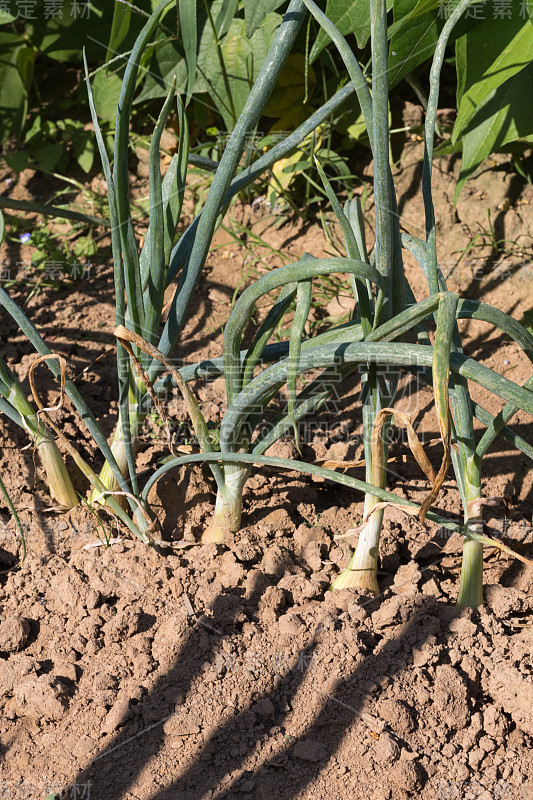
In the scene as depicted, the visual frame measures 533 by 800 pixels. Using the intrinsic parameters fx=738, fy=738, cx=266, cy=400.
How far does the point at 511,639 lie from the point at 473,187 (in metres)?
1.33

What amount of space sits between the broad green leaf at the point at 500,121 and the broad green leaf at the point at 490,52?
0.24 ft

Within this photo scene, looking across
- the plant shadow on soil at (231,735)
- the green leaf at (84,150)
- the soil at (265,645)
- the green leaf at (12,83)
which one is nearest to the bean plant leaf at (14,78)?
the green leaf at (12,83)

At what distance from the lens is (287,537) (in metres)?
1.45

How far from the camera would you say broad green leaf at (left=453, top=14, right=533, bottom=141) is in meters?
1.50

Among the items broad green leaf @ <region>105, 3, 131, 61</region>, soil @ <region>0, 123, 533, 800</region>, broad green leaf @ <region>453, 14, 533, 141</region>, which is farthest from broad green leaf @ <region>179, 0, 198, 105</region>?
soil @ <region>0, 123, 533, 800</region>

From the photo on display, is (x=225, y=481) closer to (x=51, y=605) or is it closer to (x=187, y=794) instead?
(x=51, y=605)

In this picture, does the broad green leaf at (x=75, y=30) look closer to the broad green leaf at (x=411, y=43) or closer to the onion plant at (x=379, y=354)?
the broad green leaf at (x=411, y=43)

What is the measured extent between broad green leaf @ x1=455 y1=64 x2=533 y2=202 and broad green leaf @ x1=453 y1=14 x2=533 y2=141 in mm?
74

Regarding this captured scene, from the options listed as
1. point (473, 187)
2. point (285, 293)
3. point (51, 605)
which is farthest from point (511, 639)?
point (473, 187)

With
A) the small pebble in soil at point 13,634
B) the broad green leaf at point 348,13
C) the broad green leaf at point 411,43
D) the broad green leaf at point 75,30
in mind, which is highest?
the broad green leaf at point 348,13

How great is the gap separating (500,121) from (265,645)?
120cm

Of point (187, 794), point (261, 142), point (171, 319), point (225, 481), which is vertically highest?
point (261, 142)

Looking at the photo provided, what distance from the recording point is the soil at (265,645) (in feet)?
3.50

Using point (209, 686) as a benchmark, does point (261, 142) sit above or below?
above
